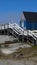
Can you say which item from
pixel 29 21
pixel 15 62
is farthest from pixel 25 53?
pixel 29 21

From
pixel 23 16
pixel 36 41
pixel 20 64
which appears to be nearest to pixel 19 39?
pixel 36 41

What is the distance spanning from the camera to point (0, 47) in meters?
27.3

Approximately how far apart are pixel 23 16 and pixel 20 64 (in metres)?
29.8

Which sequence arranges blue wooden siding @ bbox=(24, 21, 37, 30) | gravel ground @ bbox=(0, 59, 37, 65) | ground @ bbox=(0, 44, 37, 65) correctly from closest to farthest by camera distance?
gravel ground @ bbox=(0, 59, 37, 65) → ground @ bbox=(0, 44, 37, 65) → blue wooden siding @ bbox=(24, 21, 37, 30)

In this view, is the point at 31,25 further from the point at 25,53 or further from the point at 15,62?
the point at 15,62

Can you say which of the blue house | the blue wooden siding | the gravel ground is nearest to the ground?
the gravel ground

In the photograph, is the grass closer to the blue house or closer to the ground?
the ground

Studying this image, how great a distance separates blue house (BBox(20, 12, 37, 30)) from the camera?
47250 millimetres

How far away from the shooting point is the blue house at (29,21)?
47250 mm

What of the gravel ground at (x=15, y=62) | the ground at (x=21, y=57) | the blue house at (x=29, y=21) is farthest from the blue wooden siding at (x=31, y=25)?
the gravel ground at (x=15, y=62)

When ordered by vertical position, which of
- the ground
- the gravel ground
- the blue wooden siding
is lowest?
the gravel ground

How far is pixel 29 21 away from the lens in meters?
47.5

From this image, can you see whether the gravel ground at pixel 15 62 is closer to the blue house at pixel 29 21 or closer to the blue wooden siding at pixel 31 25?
the blue house at pixel 29 21

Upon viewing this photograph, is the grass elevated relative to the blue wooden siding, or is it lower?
lower
